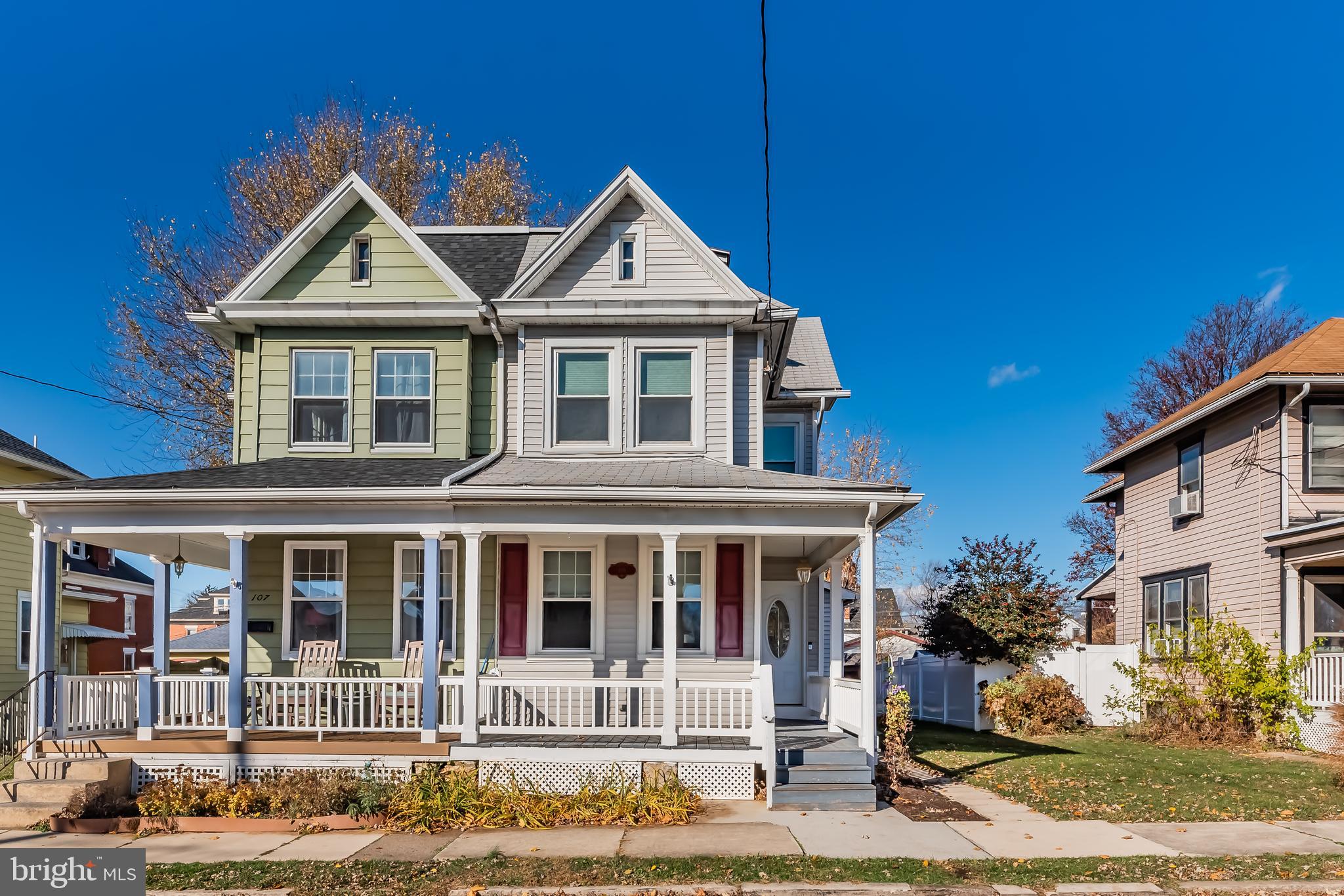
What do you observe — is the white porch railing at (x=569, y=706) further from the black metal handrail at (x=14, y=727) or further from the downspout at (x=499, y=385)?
the black metal handrail at (x=14, y=727)

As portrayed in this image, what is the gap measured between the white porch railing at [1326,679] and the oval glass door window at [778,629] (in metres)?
8.89

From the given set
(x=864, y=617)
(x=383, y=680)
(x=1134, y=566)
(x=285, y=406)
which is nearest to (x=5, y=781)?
(x=383, y=680)

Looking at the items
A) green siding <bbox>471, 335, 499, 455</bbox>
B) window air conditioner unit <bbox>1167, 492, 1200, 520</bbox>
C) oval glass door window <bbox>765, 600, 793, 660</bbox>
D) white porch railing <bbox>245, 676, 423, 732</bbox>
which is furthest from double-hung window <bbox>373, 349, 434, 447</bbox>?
window air conditioner unit <bbox>1167, 492, 1200, 520</bbox>

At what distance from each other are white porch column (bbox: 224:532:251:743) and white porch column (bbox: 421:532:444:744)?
2.15 meters

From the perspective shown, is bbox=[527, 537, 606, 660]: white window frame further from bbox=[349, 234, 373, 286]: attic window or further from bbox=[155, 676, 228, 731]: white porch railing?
bbox=[349, 234, 373, 286]: attic window

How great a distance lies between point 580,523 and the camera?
1219 cm

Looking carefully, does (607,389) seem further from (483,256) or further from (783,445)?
(783,445)

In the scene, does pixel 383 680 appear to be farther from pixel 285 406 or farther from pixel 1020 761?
pixel 1020 761

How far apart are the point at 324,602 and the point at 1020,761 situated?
33.6 feet

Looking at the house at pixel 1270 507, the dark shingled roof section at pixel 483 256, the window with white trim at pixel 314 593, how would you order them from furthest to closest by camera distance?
the house at pixel 1270 507
the dark shingled roof section at pixel 483 256
the window with white trim at pixel 314 593

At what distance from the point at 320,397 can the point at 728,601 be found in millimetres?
6596

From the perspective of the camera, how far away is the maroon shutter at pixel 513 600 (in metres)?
14.0

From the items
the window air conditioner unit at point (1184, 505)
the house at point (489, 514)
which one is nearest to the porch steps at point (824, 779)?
the house at point (489, 514)

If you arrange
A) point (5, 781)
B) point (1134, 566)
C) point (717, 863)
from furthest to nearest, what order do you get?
point (1134, 566) → point (5, 781) → point (717, 863)
